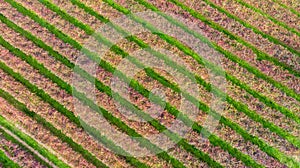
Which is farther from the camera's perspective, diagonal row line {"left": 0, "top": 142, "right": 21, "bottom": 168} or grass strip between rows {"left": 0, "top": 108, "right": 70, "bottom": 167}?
grass strip between rows {"left": 0, "top": 108, "right": 70, "bottom": 167}

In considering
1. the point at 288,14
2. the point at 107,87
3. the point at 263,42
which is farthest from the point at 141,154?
the point at 288,14

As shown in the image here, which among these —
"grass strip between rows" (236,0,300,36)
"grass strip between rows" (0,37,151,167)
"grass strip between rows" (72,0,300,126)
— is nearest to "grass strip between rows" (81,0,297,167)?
"grass strip between rows" (72,0,300,126)

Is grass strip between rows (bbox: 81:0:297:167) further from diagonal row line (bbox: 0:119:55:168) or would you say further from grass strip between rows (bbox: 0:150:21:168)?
grass strip between rows (bbox: 0:150:21:168)

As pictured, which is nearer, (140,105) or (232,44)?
(140,105)

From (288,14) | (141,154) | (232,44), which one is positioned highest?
(288,14)

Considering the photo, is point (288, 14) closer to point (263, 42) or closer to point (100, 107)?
point (263, 42)

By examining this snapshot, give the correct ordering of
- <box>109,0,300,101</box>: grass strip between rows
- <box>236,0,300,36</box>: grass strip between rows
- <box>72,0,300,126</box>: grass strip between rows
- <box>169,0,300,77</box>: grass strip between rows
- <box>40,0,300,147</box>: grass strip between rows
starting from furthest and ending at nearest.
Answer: <box>236,0,300,36</box>: grass strip between rows < <box>169,0,300,77</box>: grass strip between rows < <box>109,0,300,101</box>: grass strip between rows < <box>72,0,300,126</box>: grass strip between rows < <box>40,0,300,147</box>: grass strip between rows

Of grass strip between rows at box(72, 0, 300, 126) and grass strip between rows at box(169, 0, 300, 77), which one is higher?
grass strip between rows at box(169, 0, 300, 77)

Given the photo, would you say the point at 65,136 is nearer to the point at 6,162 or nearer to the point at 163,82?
the point at 6,162
